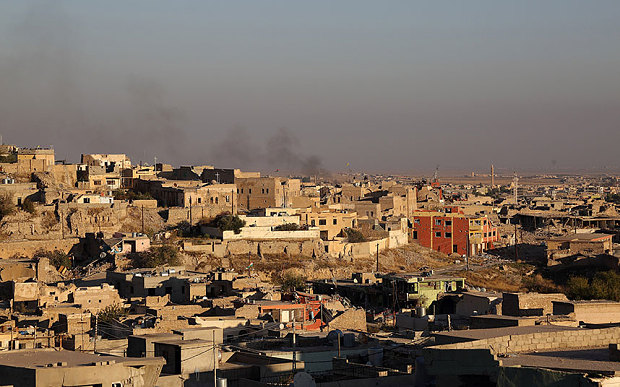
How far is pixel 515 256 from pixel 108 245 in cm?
2046

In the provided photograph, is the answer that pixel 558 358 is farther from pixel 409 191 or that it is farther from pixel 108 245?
pixel 409 191

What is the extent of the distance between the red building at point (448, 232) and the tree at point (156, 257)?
17206 millimetres

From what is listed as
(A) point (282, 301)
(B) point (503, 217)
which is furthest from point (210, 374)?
(B) point (503, 217)

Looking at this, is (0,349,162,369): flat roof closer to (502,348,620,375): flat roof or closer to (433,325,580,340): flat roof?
(433,325,580,340): flat roof

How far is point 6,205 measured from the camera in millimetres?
38812

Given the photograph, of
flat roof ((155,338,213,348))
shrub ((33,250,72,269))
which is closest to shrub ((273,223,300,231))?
shrub ((33,250,72,269))

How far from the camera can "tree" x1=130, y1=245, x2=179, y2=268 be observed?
36031 mm

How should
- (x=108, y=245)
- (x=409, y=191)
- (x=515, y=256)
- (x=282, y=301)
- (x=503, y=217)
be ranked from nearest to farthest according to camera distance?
(x=282, y=301) → (x=108, y=245) → (x=515, y=256) → (x=409, y=191) → (x=503, y=217)

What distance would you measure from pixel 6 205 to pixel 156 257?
20.9 feet

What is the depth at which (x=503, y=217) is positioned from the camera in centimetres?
6425

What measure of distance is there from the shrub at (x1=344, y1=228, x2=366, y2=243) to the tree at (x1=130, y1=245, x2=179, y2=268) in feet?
31.0

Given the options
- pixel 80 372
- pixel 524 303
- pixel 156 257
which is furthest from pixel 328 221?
pixel 80 372

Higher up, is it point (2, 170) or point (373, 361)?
point (2, 170)

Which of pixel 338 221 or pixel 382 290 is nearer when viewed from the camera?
pixel 382 290
